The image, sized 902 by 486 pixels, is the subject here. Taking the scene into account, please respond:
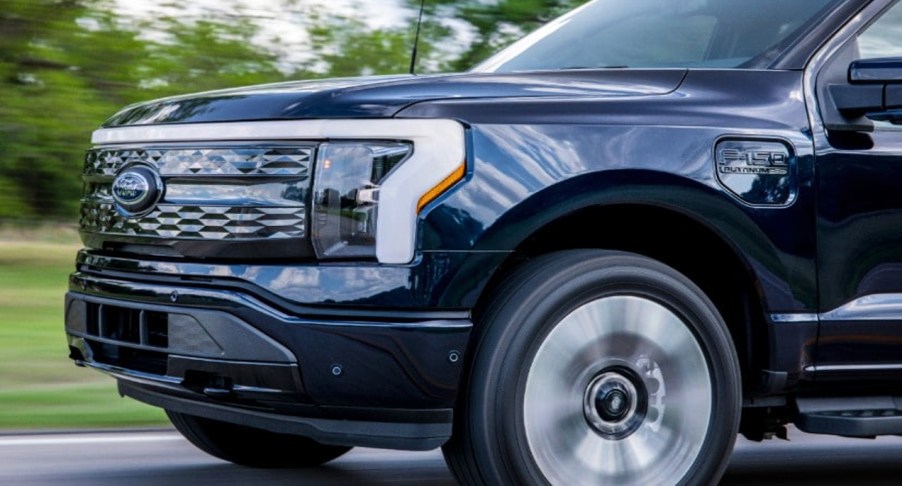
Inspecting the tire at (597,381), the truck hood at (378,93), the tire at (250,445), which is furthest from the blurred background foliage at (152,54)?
the tire at (597,381)

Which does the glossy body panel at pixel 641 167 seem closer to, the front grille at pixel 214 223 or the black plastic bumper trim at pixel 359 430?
the front grille at pixel 214 223

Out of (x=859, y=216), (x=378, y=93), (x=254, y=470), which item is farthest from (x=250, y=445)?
(x=859, y=216)

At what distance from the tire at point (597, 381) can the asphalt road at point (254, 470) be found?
0.96 m

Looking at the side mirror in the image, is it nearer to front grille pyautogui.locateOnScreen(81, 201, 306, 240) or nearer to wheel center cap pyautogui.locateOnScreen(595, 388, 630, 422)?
wheel center cap pyautogui.locateOnScreen(595, 388, 630, 422)

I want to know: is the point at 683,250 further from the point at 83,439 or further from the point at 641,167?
the point at 83,439

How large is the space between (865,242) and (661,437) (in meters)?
0.78

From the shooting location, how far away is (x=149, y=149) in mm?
3973

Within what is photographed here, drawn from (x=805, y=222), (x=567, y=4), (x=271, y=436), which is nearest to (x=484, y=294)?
(x=805, y=222)

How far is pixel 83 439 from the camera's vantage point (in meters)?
5.24

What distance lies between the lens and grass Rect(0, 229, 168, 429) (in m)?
5.77

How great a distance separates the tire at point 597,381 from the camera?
3.62 m

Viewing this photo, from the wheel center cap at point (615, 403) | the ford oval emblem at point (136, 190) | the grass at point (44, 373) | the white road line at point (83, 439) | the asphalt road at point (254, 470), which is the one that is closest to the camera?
the wheel center cap at point (615, 403)

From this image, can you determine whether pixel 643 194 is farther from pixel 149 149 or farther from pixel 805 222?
pixel 149 149

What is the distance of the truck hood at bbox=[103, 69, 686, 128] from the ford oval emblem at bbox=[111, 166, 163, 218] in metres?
0.16
